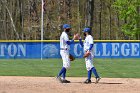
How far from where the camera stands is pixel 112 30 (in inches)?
2672

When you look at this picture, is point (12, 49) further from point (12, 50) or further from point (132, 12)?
point (132, 12)

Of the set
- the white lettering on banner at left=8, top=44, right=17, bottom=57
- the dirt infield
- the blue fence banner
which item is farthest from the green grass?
the blue fence banner

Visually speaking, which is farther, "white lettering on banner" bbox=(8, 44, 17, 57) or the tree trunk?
the tree trunk

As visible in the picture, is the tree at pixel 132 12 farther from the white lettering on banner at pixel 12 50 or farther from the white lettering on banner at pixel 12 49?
the white lettering on banner at pixel 12 50

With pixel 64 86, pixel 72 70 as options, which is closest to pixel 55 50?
pixel 72 70

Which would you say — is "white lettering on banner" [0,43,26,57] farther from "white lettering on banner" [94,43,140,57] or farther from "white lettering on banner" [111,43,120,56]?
"white lettering on banner" [111,43,120,56]

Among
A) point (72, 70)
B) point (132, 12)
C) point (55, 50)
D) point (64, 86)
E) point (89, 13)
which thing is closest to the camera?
point (64, 86)

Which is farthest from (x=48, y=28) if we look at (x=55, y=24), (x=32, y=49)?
(x=32, y=49)

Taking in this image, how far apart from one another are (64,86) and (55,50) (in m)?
18.4

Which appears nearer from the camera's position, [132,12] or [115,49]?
[115,49]

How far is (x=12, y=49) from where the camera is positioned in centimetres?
3275

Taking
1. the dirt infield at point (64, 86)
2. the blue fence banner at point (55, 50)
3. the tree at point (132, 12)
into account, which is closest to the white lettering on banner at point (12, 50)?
the blue fence banner at point (55, 50)

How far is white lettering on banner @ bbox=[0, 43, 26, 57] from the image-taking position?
1278 inches

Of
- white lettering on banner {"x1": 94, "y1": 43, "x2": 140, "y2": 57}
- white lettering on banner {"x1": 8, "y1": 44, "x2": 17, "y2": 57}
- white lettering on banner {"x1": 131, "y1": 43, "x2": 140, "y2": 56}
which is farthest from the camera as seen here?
white lettering on banner {"x1": 131, "y1": 43, "x2": 140, "y2": 56}
